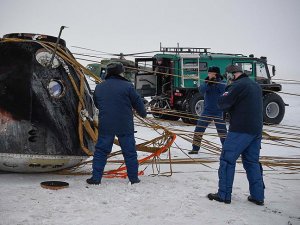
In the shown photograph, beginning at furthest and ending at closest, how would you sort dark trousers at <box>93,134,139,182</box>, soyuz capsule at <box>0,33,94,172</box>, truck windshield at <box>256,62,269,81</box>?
truck windshield at <box>256,62,269,81</box>, dark trousers at <box>93,134,139,182</box>, soyuz capsule at <box>0,33,94,172</box>

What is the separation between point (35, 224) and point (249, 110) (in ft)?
8.13

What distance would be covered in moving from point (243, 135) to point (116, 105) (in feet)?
5.05

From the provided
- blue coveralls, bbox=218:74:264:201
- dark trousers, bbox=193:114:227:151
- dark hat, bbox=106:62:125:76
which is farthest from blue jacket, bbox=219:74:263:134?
dark trousers, bbox=193:114:227:151

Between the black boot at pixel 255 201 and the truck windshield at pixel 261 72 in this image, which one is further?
the truck windshield at pixel 261 72

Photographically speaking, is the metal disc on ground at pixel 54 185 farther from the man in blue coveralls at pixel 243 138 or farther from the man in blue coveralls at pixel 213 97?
the man in blue coveralls at pixel 213 97

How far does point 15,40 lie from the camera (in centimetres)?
448

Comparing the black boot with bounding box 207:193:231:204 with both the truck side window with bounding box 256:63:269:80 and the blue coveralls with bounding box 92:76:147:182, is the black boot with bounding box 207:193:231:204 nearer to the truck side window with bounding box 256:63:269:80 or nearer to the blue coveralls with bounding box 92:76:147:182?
the blue coveralls with bounding box 92:76:147:182

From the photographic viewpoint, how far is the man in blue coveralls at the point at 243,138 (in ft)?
13.0

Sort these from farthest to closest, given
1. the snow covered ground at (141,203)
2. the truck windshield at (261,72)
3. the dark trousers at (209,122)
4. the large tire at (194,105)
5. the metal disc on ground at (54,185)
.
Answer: the truck windshield at (261,72) → the large tire at (194,105) → the dark trousers at (209,122) → the metal disc on ground at (54,185) → the snow covered ground at (141,203)

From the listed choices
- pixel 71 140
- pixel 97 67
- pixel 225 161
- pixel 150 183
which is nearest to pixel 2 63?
pixel 71 140

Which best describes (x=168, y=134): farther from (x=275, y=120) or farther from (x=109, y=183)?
(x=275, y=120)

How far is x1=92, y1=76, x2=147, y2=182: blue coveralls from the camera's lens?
4.38 meters

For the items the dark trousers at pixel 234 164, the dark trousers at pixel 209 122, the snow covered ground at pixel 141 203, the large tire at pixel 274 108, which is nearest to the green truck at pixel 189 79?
the large tire at pixel 274 108

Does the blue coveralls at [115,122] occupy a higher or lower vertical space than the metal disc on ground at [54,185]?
higher
